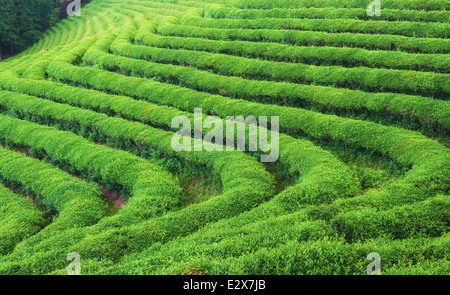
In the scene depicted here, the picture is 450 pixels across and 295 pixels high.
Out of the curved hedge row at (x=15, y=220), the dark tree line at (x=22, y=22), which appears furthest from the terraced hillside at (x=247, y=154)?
the dark tree line at (x=22, y=22)

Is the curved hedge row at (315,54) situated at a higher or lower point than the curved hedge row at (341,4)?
lower

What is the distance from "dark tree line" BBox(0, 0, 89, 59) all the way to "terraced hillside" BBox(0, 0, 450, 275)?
2199 cm

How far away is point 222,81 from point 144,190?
34.4 feet

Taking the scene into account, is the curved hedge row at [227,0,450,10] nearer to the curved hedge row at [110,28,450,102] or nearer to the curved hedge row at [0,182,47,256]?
the curved hedge row at [110,28,450,102]

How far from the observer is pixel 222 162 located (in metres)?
15.9

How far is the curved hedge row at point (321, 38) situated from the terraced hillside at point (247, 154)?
10cm

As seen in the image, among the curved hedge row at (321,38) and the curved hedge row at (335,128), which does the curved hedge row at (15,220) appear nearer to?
the curved hedge row at (335,128)

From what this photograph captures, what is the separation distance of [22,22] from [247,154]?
5207cm

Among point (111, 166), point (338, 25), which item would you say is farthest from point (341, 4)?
point (111, 166)

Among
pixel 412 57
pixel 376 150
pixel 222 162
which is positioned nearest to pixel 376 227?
pixel 376 150

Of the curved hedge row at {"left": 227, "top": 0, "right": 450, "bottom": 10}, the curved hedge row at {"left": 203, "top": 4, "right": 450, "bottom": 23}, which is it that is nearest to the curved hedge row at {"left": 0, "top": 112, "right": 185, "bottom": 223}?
the curved hedge row at {"left": 203, "top": 4, "right": 450, "bottom": 23}

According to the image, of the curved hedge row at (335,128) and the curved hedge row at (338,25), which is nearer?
the curved hedge row at (335,128)

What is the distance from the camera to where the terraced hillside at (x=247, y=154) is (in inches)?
377

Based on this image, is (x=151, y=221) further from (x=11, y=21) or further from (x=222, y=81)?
(x=11, y=21)
